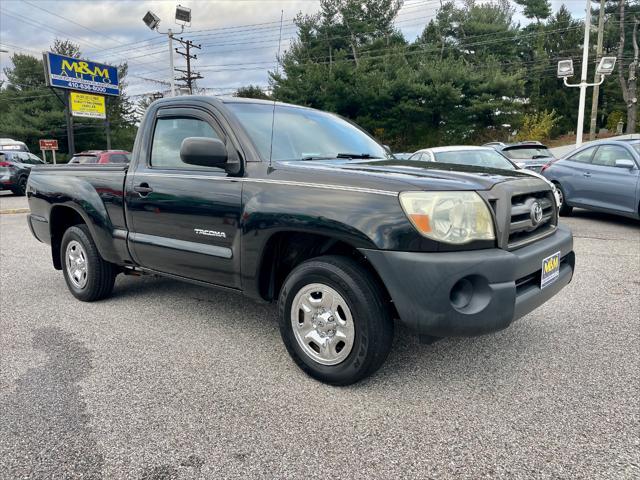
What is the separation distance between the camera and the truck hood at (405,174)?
2564 mm

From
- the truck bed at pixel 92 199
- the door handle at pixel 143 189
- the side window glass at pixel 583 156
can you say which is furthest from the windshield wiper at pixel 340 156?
the side window glass at pixel 583 156

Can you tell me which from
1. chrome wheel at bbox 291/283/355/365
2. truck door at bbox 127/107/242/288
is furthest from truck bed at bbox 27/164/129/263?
chrome wheel at bbox 291/283/355/365

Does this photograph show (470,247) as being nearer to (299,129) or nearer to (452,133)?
(299,129)

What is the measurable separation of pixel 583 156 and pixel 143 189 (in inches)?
317

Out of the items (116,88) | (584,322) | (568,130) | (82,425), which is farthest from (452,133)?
(82,425)

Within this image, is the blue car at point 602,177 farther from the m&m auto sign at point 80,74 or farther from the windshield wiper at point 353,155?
the m&m auto sign at point 80,74

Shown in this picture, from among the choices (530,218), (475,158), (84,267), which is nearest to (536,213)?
(530,218)

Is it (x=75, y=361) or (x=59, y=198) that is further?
(x=59, y=198)

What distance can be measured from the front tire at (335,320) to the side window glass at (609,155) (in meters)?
7.19

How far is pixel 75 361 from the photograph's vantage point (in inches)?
128

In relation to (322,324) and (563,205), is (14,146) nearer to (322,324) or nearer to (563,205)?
(563,205)

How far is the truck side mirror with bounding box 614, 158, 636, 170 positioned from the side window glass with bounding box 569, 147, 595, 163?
2.57ft

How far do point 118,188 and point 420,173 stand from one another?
255 centimetres

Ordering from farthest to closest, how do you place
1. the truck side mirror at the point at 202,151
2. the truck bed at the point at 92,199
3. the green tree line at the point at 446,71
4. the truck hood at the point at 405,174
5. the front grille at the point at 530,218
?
the green tree line at the point at 446,71 < the truck bed at the point at 92,199 < the truck side mirror at the point at 202,151 < the front grille at the point at 530,218 < the truck hood at the point at 405,174
